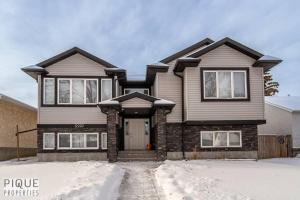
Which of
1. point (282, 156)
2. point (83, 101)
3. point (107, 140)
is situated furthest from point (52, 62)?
point (282, 156)

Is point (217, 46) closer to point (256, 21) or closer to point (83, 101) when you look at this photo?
point (256, 21)

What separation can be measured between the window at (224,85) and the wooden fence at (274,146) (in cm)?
366

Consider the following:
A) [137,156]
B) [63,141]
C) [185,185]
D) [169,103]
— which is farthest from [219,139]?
[185,185]

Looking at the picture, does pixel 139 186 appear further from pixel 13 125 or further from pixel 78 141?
pixel 13 125

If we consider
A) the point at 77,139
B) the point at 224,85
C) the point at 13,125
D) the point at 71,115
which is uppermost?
the point at 224,85

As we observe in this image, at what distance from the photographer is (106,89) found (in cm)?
1886

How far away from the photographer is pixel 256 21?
19.4m

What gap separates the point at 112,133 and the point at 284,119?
1252 centimetres

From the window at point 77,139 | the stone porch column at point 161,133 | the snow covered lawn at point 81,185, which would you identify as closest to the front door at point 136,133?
the window at point 77,139

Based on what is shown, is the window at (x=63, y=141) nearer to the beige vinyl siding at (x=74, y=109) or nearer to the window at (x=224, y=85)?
the beige vinyl siding at (x=74, y=109)

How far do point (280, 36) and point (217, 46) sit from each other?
6774mm

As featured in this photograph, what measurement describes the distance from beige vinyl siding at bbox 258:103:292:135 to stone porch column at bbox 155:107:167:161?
9.79 meters

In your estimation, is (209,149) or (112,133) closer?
(112,133)

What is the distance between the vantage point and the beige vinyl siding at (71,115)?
18312 mm
